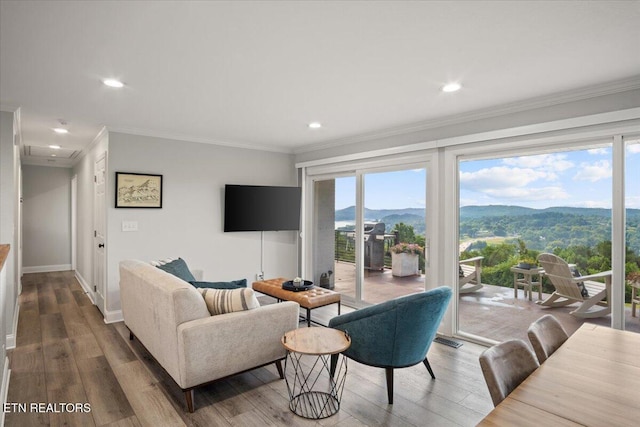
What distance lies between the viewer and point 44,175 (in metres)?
7.60

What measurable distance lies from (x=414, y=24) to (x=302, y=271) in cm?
443

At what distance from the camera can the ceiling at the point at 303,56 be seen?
72.1 inches

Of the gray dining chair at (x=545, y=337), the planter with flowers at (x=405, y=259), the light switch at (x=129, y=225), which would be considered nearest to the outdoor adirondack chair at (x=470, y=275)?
the planter with flowers at (x=405, y=259)

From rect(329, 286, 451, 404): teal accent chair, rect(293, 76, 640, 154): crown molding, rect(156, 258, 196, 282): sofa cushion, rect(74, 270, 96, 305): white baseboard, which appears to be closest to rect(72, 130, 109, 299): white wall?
rect(74, 270, 96, 305): white baseboard

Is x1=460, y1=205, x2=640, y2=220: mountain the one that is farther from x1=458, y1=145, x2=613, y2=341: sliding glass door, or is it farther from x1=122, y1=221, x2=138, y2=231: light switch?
x1=122, y1=221, x2=138, y2=231: light switch

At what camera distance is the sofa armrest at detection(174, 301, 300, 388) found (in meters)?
2.38

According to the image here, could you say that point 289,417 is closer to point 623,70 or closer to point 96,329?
point 96,329

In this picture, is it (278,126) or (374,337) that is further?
(278,126)

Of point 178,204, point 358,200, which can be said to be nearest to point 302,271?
point 358,200

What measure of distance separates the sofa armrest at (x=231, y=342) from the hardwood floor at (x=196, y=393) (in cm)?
23

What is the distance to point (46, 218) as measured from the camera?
24.9 feet

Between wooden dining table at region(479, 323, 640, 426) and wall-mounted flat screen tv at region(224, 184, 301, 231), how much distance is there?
413cm

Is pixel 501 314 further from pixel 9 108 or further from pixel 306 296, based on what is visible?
pixel 9 108

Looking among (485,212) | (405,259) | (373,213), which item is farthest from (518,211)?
(373,213)
